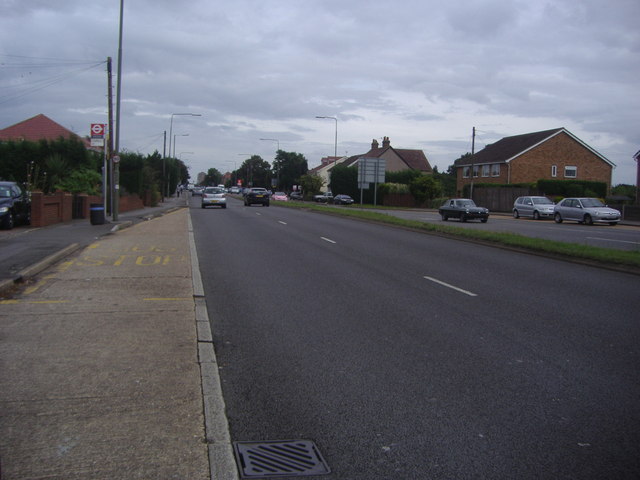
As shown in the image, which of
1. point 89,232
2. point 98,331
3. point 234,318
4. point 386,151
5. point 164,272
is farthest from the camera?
point 386,151

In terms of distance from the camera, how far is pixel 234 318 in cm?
801

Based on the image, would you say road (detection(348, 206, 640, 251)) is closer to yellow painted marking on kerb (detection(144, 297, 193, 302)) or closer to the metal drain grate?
yellow painted marking on kerb (detection(144, 297, 193, 302))

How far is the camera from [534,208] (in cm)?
3906

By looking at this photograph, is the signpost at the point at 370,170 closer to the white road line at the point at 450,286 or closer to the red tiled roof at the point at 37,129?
the white road line at the point at 450,286

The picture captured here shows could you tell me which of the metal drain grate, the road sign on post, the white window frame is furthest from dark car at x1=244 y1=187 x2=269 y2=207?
the metal drain grate

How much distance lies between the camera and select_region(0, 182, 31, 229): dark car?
21500 mm

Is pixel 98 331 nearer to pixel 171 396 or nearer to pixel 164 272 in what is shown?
pixel 171 396

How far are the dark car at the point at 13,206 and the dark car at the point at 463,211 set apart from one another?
70.0 feet

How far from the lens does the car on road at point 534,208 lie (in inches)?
1517

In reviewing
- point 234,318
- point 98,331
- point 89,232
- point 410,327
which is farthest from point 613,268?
point 89,232

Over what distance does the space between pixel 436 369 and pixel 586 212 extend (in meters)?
29.8

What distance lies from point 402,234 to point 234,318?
1503 cm

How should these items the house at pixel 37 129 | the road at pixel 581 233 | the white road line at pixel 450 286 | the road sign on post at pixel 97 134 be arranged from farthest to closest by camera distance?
the house at pixel 37 129, the road sign on post at pixel 97 134, the road at pixel 581 233, the white road line at pixel 450 286

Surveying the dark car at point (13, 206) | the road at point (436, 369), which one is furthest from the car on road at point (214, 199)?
the road at point (436, 369)
